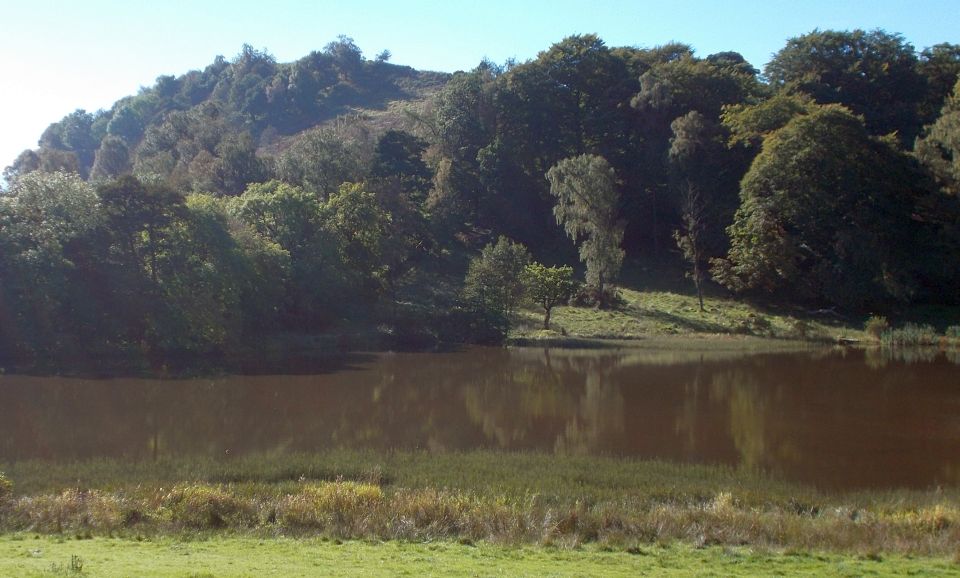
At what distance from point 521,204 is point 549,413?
143ft

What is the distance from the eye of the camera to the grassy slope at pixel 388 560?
32.5 feet

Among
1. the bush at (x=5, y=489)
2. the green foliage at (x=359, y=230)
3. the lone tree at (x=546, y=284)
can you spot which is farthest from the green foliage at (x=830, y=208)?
the bush at (x=5, y=489)

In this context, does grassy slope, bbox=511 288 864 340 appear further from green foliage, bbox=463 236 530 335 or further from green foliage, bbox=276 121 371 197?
green foliage, bbox=276 121 371 197

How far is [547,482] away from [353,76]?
147 meters

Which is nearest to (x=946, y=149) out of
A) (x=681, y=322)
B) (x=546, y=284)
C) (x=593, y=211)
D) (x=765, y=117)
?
(x=765, y=117)

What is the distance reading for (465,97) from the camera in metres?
73.5

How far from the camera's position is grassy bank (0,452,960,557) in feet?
42.8

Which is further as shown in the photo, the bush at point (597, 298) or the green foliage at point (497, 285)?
the bush at point (597, 298)

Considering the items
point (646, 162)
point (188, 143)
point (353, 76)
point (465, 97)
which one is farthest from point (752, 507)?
point (353, 76)

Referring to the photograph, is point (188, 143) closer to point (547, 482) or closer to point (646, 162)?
point (646, 162)

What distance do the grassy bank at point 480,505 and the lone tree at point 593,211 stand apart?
37.2 metres

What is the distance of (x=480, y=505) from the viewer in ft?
47.9

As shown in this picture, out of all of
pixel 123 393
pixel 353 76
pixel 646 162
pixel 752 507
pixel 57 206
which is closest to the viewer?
pixel 752 507

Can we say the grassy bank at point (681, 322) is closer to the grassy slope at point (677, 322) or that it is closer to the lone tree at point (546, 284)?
the grassy slope at point (677, 322)
